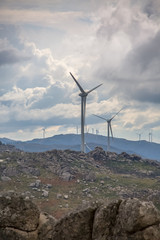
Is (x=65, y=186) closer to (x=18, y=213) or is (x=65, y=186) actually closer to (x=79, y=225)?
(x=18, y=213)

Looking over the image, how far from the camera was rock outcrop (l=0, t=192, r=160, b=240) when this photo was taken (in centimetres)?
1917

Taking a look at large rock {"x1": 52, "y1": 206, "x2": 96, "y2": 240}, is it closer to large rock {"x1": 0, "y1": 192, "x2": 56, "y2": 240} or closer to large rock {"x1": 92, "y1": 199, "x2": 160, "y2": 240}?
large rock {"x1": 92, "y1": 199, "x2": 160, "y2": 240}

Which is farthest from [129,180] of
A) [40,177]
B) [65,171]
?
[40,177]

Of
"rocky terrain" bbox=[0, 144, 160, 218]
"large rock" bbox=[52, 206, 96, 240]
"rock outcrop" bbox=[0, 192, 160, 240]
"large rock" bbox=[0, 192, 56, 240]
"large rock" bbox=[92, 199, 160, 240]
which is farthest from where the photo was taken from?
"rocky terrain" bbox=[0, 144, 160, 218]

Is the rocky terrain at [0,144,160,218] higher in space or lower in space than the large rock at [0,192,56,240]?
lower

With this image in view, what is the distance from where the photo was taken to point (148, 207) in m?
19.3

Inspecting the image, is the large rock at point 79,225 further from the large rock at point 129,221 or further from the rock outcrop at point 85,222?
Answer: the large rock at point 129,221

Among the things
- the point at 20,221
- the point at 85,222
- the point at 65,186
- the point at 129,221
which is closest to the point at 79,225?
the point at 85,222

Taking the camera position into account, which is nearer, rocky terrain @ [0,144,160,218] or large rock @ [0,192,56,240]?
large rock @ [0,192,56,240]

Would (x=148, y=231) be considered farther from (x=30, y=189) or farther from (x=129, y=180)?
(x=129, y=180)

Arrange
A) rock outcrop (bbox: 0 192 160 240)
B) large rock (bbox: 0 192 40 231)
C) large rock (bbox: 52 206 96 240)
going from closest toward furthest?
rock outcrop (bbox: 0 192 160 240) < large rock (bbox: 52 206 96 240) < large rock (bbox: 0 192 40 231)

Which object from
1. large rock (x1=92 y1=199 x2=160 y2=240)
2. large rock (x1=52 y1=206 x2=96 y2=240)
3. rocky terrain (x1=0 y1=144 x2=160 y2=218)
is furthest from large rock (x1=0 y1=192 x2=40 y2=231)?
rocky terrain (x1=0 y1=144 x2=160 y2=218)

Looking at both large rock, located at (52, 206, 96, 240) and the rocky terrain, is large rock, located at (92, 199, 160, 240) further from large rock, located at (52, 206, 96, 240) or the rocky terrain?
the rocky terrain

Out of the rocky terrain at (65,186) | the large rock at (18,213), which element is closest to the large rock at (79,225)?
the large rock at (18,213)
